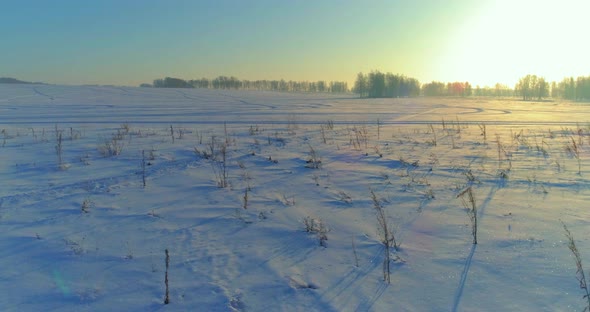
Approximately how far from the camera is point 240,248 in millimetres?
4047

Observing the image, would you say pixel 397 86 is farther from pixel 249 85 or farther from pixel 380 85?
pixel 249 85

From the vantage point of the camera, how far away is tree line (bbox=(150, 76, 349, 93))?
123m

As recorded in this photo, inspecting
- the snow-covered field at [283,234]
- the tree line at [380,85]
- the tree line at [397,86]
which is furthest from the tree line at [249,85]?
the snow-covered field at [283,234]

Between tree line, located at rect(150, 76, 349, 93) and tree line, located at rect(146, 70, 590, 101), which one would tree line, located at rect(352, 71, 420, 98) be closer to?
tree line, located at rect(146, 70, 590, 101)

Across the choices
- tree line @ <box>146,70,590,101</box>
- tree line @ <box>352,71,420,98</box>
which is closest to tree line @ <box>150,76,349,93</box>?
tree line @ <box>146,70,590,101</box>

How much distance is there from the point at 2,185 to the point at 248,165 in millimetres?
4485

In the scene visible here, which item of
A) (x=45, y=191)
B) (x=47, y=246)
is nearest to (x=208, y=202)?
(x=47, y=246)

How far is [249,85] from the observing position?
136625mm

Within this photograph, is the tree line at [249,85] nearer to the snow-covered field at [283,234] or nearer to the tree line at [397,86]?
the tree line at [397,86]

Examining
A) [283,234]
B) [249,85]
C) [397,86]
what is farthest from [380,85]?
[283,234]

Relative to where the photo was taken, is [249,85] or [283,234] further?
[249,85]

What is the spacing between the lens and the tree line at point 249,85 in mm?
122531

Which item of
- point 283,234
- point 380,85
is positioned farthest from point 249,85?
point 283,234

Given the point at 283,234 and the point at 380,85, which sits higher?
the point at 380,85
